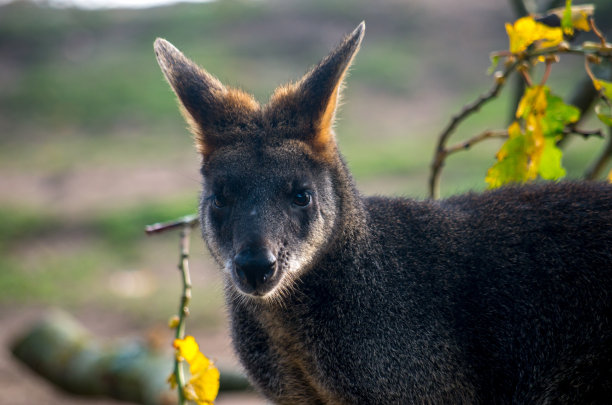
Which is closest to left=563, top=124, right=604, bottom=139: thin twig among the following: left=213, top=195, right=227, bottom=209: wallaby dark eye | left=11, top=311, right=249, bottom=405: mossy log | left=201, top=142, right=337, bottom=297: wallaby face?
left=201, top=142, right=337, bottom=297: wallaby face

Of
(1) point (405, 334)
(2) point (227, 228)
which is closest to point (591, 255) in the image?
(1) point (405, 334)

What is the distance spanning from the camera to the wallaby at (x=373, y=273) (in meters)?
3.61

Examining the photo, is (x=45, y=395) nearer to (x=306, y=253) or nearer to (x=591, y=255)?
(x=306, y=253)

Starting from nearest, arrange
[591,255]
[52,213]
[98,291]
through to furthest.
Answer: [591,255]
[98,291]
[52,213]

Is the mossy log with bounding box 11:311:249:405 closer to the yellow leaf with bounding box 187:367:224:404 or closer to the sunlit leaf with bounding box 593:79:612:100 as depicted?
the yellow leaf with bounding box 187:367:224:404

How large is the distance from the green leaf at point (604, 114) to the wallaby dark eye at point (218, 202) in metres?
2.12

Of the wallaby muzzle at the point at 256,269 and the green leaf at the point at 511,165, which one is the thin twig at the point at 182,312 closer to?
the wallaby muzzle at the point at 256,269

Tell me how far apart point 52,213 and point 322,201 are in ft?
44.1

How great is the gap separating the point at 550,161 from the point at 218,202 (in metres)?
1.98

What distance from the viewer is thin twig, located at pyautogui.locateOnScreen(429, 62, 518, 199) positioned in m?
4.20

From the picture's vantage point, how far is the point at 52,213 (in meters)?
15.9

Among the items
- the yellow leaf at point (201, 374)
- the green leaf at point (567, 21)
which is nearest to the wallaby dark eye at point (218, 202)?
the yellow leaf at point (201, 374)

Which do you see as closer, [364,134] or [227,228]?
[227,228]

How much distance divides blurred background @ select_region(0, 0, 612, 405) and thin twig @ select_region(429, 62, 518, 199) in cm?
181
